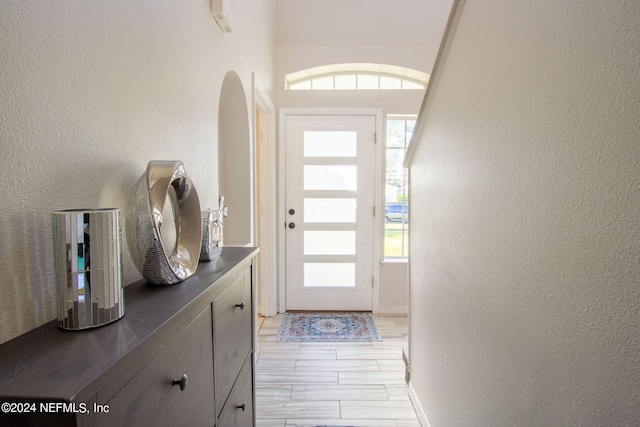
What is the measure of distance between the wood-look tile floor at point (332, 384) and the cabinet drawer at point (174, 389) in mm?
1056

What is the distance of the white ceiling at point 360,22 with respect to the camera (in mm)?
2852

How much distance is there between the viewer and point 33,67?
1.86 ft

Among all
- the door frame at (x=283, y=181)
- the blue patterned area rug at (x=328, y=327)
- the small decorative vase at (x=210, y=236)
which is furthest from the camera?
the door frame at (x=283, y=181)

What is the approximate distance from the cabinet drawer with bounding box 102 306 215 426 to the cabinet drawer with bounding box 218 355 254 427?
129mm

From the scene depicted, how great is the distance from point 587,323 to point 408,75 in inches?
117

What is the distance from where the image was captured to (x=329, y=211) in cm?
304

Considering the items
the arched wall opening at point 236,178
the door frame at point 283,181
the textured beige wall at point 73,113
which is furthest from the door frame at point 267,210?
the textured beige wall at point 73,113

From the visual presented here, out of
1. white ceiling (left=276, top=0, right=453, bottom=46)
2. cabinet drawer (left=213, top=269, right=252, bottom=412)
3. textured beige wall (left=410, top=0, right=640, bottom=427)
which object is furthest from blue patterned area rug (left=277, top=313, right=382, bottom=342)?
white ceiling (left=276, top=0, right=453, bottom=46)

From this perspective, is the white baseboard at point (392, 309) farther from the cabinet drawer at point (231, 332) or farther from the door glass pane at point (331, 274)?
the cabinet drawer at point (231, 332)

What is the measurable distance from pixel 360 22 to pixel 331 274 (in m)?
2.44

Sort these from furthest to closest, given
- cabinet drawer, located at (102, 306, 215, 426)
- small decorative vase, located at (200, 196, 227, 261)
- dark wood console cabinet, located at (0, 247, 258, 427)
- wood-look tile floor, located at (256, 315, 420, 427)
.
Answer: wood-look tile floor, located at (256, 315, 420, 427) < small decorative vase, located at (200, 196, 227, 261) < cabinet drawer, located at (102, 306, 215, 426) < dark wood console cabinet, located at (0, 247, 258, 427)

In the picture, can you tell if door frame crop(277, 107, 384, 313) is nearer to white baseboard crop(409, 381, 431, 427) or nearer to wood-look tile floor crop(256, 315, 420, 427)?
wood-look tile floor crop(256, 315, 420, 427)

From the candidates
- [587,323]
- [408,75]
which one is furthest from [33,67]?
[408,75]

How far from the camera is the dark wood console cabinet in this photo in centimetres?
38
